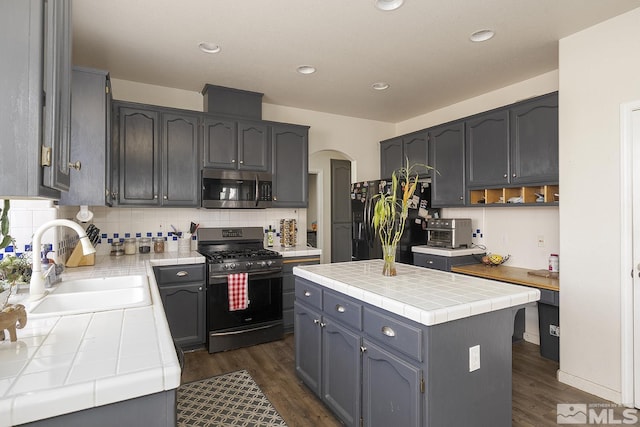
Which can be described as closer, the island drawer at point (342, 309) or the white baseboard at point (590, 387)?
the island drawer at point (342, 309)

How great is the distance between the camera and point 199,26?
261cm

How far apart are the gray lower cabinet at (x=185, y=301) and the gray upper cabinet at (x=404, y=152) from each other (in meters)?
2.80

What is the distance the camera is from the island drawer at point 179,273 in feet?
10.6

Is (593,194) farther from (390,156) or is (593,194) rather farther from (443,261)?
(390,156)

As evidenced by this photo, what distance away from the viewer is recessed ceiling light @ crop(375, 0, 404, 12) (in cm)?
231

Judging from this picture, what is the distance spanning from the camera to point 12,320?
111 cm

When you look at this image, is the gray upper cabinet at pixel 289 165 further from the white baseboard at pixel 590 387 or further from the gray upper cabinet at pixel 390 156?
the white baseboard at pixel 590 387

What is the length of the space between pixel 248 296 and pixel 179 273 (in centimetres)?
69

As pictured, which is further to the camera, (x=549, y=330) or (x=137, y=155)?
(x=137, y=155)

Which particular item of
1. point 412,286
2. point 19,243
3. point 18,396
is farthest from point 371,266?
point 19,243

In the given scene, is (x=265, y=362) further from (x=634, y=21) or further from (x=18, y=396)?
(x=634, y=21)

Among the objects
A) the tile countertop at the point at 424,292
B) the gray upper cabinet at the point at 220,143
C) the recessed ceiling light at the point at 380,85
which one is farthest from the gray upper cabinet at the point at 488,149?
the gray upper cabinet at the point at 220,143

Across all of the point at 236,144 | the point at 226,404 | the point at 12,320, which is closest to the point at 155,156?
the point at 236,144

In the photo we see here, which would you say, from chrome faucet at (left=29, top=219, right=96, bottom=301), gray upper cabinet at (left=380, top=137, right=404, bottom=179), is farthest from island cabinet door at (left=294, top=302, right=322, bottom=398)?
gray upper cabinet at (left=380, top=137, right=404, bottom=179)
